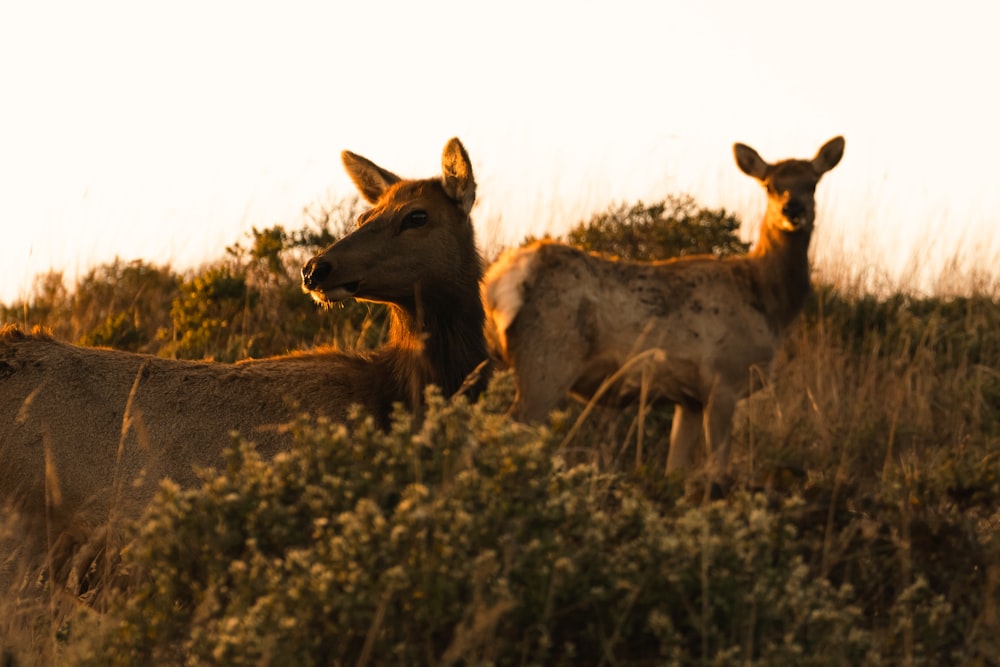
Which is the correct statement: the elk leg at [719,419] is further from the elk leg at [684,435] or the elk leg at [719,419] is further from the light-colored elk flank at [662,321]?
the elk leg at [684,435]

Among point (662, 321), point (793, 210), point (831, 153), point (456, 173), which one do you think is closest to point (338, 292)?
point (456, 173)

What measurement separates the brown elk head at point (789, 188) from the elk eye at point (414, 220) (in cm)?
494

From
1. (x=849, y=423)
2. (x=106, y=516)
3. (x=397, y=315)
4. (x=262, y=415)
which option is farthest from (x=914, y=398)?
(x=106, y=516)

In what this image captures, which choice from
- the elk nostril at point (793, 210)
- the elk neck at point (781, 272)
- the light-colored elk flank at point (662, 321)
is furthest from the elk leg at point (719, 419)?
the elk nostril at point (793, 210)

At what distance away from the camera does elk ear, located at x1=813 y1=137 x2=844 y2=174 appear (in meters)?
11.1

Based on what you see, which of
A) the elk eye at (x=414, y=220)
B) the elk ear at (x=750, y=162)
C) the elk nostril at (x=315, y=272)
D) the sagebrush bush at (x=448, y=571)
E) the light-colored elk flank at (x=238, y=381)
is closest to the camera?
the sagebrush bush at (x=448, y=571)

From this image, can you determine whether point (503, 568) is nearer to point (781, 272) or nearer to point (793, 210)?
point (781, 272)

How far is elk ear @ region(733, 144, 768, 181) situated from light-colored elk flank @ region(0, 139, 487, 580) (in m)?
5.06

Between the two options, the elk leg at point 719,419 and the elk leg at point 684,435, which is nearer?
the elk leg at point 719,419

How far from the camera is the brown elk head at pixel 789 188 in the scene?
10.5 meters

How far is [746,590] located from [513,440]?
0.77 metres

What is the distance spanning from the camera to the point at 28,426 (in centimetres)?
519

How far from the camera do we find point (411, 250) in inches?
240

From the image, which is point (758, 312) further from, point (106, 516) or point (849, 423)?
point (106, 516)
